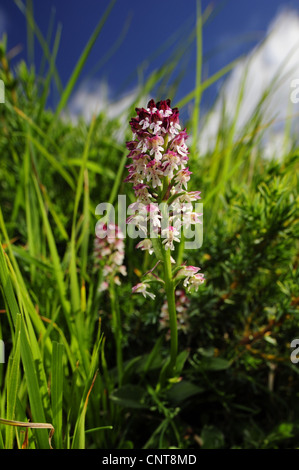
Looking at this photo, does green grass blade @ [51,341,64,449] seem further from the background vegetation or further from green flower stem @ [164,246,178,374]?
green flower stem @ [164,246,178,374]

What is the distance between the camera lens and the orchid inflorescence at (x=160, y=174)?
2.59ft

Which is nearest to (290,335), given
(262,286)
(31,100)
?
(262,286)

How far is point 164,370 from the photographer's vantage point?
3.48ft

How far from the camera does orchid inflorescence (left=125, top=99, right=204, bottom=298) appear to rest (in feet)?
2.59

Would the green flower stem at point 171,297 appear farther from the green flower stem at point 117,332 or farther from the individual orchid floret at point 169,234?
the green flower stem at point 117,332

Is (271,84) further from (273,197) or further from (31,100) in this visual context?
(31,100)

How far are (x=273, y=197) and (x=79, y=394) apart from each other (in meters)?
0.90

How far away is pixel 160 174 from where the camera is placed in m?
A: 0.80

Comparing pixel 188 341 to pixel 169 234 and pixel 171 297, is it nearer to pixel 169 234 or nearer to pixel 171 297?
pixel 171 297
